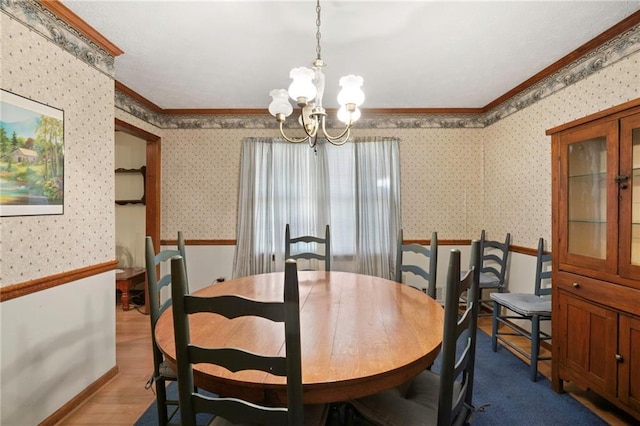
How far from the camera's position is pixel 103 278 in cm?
225

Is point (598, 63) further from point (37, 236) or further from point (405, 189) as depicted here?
point (37, 236)

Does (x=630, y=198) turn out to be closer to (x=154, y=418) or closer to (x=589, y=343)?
(x=589, y=343)

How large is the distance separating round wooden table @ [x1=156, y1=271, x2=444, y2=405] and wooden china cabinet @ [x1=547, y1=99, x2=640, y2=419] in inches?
41.8

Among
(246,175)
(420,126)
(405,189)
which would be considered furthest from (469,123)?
(246,175)

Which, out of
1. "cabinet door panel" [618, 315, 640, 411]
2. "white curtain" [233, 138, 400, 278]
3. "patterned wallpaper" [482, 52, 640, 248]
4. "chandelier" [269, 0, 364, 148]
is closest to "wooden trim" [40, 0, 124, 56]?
"chandelier" [269, 0, 364, 148]

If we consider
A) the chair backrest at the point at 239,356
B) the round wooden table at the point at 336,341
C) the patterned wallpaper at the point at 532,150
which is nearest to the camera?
the chair backrest at the point at 239,356

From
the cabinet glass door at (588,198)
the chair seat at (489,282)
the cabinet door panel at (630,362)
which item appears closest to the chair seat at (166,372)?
the cabinet door panel at (630,362)

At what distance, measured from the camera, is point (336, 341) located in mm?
1207

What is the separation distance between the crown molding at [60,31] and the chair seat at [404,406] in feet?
8.40

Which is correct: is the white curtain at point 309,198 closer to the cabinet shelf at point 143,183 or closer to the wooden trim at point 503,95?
the wooden trim at point 503,95

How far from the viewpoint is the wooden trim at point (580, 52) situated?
6.55 ft

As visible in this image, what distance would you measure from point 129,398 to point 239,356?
1827mm

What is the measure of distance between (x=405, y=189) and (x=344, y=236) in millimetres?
946

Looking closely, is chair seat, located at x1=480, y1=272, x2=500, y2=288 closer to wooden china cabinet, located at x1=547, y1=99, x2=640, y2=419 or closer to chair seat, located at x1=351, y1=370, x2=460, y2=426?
wooden china cabinet, located at x1=547, y1=99, x2=640, y2=419
